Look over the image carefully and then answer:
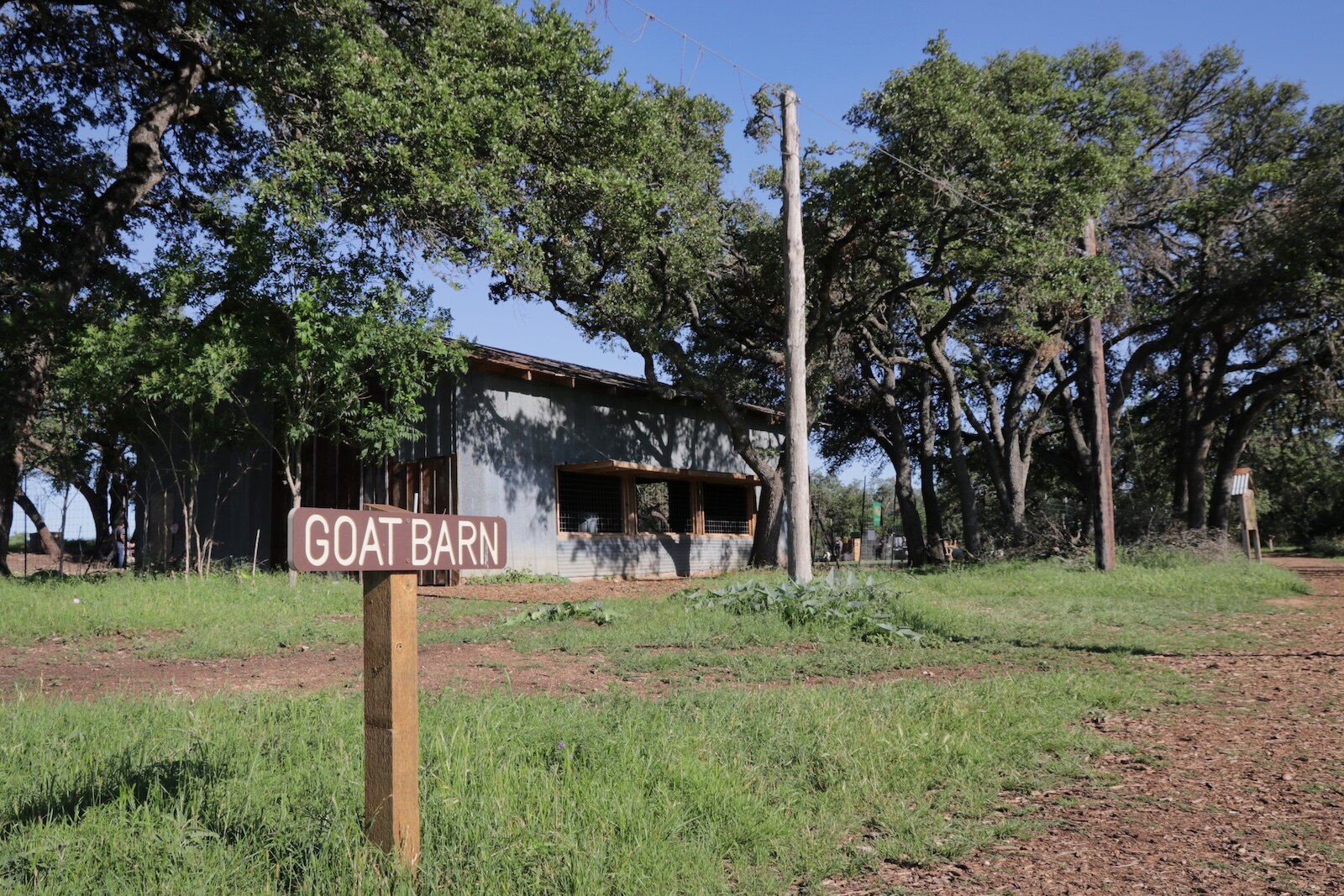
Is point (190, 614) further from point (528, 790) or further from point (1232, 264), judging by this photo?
point (1232, 264)

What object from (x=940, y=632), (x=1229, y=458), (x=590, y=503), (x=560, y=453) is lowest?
(x=940, y=632)

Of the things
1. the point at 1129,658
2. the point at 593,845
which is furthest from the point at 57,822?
the point at 1129,658

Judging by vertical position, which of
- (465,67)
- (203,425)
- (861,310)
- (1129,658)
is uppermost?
(465,67)

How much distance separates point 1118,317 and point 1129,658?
1528cm

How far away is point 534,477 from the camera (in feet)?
59.7

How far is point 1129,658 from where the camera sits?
8359 millimetres

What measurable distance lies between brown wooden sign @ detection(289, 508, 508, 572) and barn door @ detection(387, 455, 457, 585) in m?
13.2

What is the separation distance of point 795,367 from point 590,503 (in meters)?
8.76

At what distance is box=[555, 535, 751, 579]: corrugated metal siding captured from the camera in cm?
1889

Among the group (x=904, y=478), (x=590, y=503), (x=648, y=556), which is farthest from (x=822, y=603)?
(x=904, y=478)

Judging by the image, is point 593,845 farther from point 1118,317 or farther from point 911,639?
point 1118,317

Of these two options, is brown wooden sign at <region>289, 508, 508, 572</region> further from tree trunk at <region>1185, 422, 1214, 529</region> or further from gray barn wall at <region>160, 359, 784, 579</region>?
tree trunk at <region>1185, 422, 1214, 529</region>

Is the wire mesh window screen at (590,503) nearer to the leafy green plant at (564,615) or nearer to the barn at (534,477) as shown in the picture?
the barn at (534,477)

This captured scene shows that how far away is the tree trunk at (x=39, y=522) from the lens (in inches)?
961
